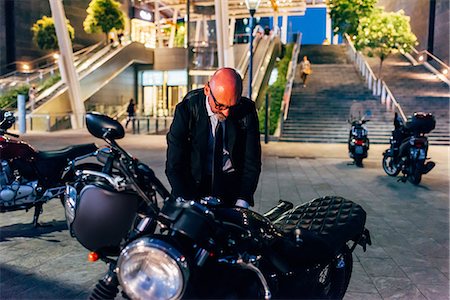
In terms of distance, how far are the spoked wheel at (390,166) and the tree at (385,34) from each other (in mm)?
16025

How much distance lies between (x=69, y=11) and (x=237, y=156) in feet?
94.0

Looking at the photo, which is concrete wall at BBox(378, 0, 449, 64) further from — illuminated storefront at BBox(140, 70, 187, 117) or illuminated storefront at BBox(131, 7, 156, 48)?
illuminated storefront at BBox(131, 7, 156, 48)

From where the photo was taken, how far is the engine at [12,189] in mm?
4910

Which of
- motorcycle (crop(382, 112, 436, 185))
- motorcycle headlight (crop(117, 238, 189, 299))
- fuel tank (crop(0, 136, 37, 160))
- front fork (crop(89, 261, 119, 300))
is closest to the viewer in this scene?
motorcycle headlight (crop(117, 238, 189, 299))

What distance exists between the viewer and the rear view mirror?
7.01 ft

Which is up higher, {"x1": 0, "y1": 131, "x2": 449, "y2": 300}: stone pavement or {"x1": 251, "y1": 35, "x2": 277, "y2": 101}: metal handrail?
{"x1": 251, "y1": 35, "x2": 277, "y2": 101}: metal handrail

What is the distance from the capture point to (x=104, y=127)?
2.15m

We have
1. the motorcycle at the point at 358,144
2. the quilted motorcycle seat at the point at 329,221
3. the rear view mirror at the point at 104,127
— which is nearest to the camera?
the rear view mirror at the point at 104,127

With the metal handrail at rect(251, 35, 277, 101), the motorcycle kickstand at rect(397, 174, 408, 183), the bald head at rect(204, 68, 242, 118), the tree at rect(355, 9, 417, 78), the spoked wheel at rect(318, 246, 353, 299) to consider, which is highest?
the tree at rect(355, 9, 417, 78)

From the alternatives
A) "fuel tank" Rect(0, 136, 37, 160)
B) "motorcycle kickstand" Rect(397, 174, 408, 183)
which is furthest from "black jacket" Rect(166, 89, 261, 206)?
"motorcycle kickstand" Rect(397, 174, 408, 183)

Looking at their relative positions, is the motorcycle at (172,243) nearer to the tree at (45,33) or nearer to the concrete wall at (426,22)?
the tree at (45,33)

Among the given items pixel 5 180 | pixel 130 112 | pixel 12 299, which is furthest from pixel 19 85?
pixel 12 299

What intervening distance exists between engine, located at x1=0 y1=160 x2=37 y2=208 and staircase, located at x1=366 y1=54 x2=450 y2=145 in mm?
15769

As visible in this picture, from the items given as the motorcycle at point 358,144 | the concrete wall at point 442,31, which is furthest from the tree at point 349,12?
the motorcycle at point 358,144
